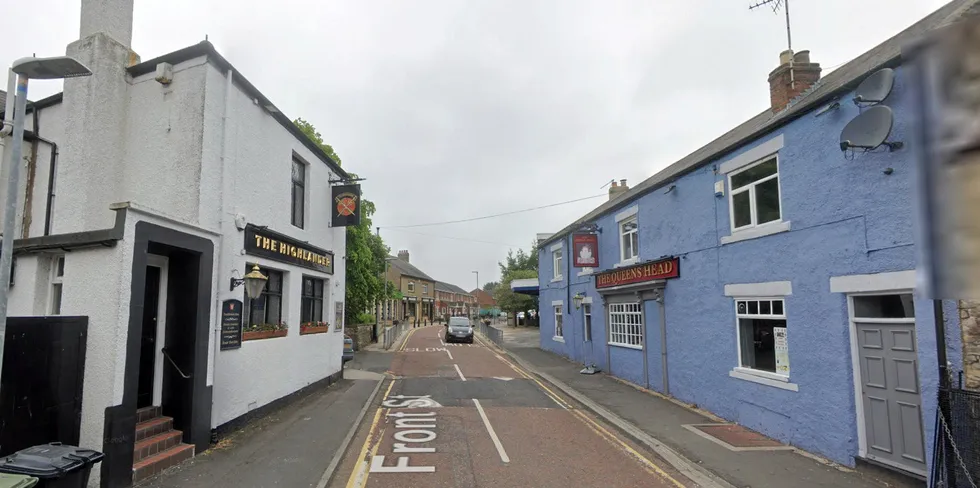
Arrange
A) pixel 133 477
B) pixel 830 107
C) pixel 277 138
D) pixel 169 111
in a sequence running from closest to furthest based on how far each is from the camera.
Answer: pixel 133 477, pixel 830 107, pixel 169 111, pixel 277 138

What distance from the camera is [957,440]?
5484 millimetres

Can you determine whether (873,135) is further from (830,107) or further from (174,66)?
(174,66)

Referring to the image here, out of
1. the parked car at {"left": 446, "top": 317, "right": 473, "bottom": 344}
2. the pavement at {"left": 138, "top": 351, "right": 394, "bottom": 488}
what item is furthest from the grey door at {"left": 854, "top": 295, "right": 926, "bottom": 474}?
the parked car at {"left": 446, "top": 317, "right": 473, "bottom": 344}

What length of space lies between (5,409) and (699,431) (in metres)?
9.95

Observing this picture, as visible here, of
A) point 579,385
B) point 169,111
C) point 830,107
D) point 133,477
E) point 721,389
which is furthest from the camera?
point 579,385

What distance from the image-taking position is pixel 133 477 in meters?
6.19

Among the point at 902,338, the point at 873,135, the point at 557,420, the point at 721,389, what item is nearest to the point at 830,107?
the point at 873,135

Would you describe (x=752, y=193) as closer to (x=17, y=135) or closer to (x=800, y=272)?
(x=800, y=272)

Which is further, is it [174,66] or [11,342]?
[174,66]

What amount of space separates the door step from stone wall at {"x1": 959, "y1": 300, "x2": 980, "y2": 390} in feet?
32.8

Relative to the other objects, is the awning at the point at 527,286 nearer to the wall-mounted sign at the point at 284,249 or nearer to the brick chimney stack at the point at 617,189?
the brick chimney stack at the point at 617,189

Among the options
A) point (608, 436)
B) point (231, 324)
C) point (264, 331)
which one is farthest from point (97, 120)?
point (608, 436)

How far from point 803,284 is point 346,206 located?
423 inches

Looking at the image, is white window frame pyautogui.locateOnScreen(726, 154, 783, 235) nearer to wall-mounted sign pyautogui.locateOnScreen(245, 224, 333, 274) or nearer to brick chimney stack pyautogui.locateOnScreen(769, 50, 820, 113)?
brick chimney stack pyautogui.locateOnScreen(769, 50, 820, 113)
